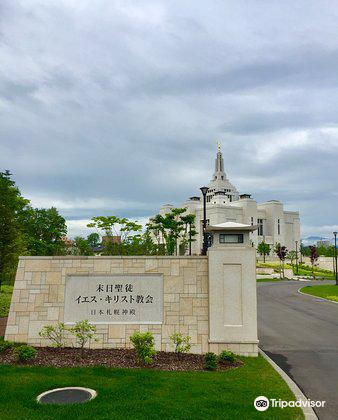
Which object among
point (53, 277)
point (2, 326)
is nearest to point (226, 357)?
point (53, 277)

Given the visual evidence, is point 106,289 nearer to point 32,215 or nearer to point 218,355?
point 218,355

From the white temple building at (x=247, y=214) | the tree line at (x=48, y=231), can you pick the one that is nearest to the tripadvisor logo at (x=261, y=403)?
the tree line at (x=48, y=231)

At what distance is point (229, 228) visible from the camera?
459 inches

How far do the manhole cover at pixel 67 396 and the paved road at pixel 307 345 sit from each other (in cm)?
472

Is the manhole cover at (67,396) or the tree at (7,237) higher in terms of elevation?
the tree at (7,237)

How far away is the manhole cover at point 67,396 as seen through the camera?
7480 mm

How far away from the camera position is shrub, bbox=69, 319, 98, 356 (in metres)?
10.6

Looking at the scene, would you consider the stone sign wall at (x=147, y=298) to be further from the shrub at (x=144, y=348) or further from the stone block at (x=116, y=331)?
the shrub at (x=144, y=348)

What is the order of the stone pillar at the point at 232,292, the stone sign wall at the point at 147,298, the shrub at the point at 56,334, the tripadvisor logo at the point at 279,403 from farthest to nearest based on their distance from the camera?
the stone sign wall at the point at 147,298 → the stone pillar at the point at 232,292 → the shrub at the point at 56,334 → the tripadvisor logo at the point at 279,403

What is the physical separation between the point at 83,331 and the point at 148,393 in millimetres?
3660

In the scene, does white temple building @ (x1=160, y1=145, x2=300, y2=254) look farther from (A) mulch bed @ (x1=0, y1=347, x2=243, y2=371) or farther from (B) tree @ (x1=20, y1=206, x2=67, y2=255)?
(A) mulch bed @ (x1=0, y1=347, x2=243, y2=371)

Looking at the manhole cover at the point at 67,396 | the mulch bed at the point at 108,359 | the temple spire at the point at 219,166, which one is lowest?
the manhole cover at the point at 67,396

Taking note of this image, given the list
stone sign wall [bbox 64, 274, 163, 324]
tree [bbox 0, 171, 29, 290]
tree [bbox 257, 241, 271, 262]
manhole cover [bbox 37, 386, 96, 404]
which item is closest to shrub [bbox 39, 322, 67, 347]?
stone sign wall [bbox 64, 274, 163, 324]

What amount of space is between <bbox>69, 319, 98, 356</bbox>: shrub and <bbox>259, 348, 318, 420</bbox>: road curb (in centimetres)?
520
